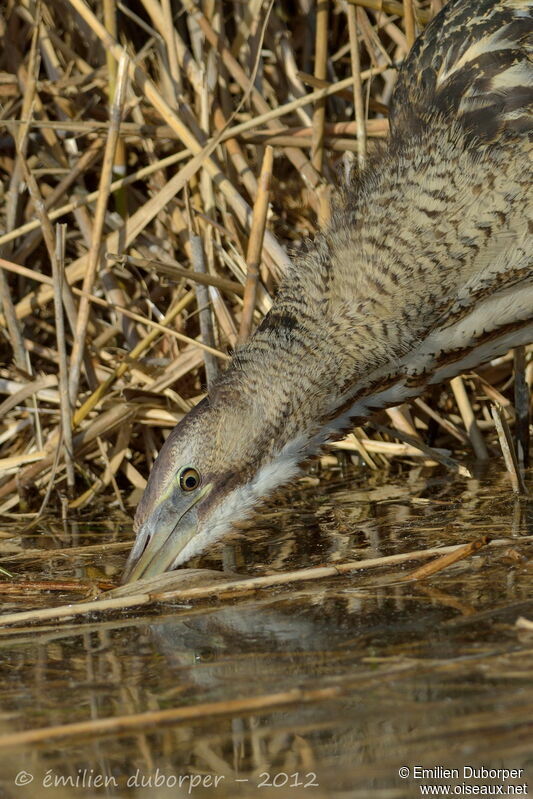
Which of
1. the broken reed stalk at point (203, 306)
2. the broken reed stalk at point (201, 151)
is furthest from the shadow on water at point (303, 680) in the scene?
the broken reed stalk at point (201, 151)

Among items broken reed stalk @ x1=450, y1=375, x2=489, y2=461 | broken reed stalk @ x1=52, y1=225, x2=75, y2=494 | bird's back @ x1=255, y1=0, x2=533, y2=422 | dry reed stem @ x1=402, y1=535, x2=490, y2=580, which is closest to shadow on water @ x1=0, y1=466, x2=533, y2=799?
dry reed stem @ x1=402, y1=535, x2=490, y2=580

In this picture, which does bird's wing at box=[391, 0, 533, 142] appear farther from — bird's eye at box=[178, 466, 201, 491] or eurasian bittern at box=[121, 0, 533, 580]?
bird's eye at box=[178, 466, 201, 491]

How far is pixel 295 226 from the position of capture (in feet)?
18.7

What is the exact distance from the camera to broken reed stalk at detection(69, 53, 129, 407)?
482cm

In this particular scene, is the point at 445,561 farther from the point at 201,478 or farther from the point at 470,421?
the point at 470,421

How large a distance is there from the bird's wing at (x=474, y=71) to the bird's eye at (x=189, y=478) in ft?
4.55

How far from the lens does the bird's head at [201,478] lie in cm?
376

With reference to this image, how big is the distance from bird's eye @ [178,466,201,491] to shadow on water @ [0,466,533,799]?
0.28m

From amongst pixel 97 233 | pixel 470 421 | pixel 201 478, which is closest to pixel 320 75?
pixel 97 233

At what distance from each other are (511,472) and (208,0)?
261cm

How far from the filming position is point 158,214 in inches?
214

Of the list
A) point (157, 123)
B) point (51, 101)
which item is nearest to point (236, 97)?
point (157, 123)

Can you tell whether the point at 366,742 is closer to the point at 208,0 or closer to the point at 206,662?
the point at 206,662

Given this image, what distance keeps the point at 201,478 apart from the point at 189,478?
4 cm
